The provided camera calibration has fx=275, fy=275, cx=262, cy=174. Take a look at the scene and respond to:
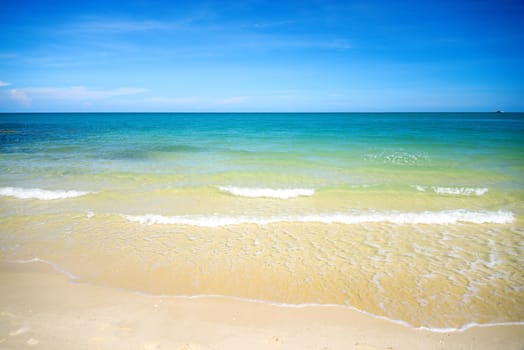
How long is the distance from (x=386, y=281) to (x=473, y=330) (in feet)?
4.71

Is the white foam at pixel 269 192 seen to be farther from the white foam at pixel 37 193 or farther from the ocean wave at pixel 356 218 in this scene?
the white foam at pixel 37 193

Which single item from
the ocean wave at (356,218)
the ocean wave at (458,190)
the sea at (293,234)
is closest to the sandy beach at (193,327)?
the sea at (293,234)

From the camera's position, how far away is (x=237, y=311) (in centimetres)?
446

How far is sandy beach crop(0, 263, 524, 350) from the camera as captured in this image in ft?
12.3

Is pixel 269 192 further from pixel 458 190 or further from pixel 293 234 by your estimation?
pixel 458 190

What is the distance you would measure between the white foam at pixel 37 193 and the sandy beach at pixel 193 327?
21.3ft

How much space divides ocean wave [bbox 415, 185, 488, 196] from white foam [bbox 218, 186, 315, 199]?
4910 millimetres

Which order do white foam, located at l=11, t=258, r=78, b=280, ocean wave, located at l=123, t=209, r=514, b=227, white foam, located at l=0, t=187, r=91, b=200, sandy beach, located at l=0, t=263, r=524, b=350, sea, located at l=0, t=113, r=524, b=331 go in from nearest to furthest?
1. sandy beach, located at l=0, t=263, r=524, b=350
2. sea, located at l=0, t=113, r=524, b=331
3. white foam, located at l=11, t=258, r=78, b=280
4. ocean wave, located at l=123, t=209, r=514, b=227
5. white foam, located at l=0, t=187, r=91, b=200

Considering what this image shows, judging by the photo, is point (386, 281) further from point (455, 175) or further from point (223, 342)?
point (455, 175)

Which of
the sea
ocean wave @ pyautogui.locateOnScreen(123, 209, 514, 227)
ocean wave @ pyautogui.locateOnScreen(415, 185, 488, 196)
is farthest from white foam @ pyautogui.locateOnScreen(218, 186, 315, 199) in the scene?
ocean wave @ pyautogui.locateOnScreen(415, 185, 488, 196)

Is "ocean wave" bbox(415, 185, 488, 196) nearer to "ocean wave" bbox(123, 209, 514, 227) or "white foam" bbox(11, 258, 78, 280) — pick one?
"ocean wave" bbox(123, 209, 514, 227)

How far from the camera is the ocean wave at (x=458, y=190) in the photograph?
1091 cm

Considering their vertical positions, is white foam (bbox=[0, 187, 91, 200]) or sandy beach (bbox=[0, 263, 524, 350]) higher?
white foam (bbox=[0, 187, 91, 200])

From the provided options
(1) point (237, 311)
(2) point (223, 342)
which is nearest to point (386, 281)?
(1) point (237, 311)
